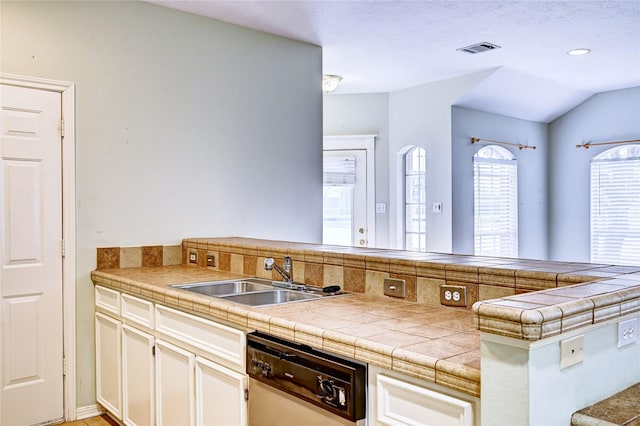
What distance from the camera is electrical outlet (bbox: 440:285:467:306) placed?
1.91 m

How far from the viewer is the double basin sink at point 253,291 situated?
2.45 m

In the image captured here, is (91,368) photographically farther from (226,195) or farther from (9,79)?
(9,79)

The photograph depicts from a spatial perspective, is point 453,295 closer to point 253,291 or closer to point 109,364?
point 253,291

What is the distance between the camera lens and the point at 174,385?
7.80ft

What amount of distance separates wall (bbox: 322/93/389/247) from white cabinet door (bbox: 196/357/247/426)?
4.29m

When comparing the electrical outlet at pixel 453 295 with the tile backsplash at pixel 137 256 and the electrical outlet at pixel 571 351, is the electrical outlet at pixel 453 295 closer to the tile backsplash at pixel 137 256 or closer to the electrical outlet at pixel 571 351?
the electrical outlet at pixel 571 351

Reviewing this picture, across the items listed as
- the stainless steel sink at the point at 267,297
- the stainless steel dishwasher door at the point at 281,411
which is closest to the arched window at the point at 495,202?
the stainless steel sink at the point at 267,297

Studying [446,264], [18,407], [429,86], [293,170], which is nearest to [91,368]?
[18,407]

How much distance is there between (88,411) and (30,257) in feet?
3.31

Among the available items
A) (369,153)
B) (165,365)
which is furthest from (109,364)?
(369,153)

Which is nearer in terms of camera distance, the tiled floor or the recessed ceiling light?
the tiled floor

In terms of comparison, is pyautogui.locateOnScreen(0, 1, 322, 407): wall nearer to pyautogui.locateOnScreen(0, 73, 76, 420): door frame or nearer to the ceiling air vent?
pyautogui.locateOnScreen(0, 73, 76, 420): door frame

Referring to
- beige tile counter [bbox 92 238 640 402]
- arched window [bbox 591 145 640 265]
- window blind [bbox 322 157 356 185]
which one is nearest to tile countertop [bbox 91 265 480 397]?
beige tile counter [bbox 92 238 640 402]

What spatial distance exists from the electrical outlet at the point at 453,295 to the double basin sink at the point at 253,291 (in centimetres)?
53
